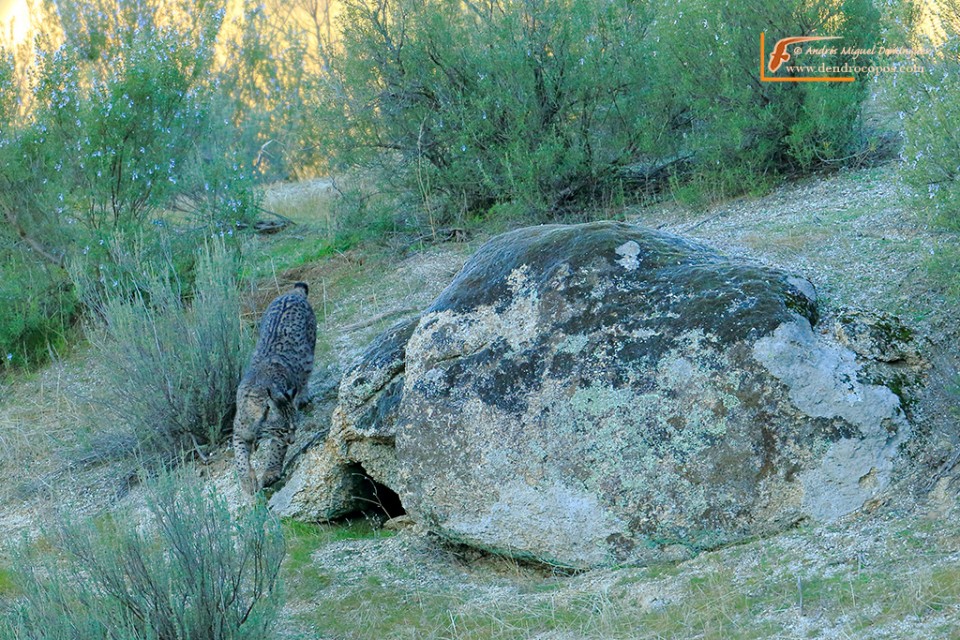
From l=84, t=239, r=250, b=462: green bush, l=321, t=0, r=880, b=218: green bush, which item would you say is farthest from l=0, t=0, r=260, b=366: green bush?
l=84, t=239, r=250, b=462: green bush

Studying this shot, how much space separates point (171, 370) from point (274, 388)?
1150mm

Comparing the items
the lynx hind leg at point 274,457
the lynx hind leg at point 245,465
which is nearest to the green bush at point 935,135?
the lynx hind leg at point 274,457

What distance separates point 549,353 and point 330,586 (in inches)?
66.7

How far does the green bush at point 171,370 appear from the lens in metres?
7.56

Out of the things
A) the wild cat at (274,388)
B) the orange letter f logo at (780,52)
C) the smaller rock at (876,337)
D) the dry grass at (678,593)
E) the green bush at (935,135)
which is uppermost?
the orange letter f logo at (780,52)

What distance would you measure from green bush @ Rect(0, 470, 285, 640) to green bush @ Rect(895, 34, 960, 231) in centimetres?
391

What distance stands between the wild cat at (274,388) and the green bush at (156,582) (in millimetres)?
2091

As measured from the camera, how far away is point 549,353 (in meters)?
5.19

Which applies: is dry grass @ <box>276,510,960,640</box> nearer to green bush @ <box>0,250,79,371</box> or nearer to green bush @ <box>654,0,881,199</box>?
green bush @ <box>654,0,881,199</box>

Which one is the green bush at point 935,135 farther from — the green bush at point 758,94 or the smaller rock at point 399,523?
the smaller rock at point 399,523

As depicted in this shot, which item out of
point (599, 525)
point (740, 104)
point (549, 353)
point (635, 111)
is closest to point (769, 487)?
point (599, 525)

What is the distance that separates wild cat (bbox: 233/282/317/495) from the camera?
21.7ft

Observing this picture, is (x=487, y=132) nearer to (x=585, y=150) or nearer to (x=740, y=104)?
(x=585, y=150)

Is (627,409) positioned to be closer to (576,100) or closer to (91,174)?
(576,100)
